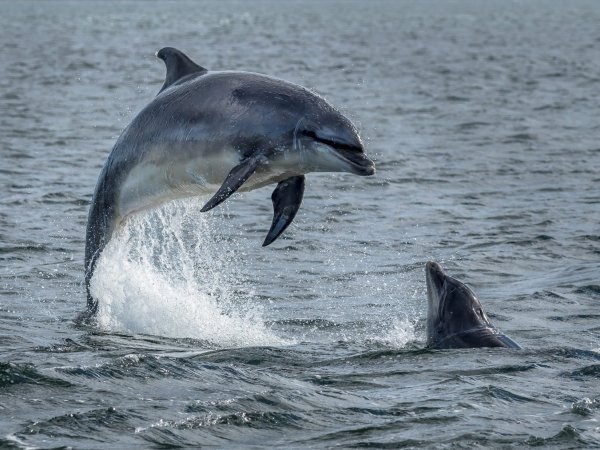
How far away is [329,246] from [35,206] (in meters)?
5.30

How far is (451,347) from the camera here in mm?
13266

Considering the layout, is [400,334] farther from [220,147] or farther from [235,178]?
[235,178]

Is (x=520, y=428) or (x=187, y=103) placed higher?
(x=187, y=103)

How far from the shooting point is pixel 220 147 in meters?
12.3

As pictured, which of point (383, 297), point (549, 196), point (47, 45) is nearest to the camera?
point (383, 297)

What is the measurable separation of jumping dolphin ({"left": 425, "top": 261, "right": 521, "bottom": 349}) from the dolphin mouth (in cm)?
263

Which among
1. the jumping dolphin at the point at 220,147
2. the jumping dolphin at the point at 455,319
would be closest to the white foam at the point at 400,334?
the jumping dolphin at the point at 455,319

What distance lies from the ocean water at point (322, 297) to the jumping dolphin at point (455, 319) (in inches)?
12.3

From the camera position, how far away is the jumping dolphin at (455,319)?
43.6 ft

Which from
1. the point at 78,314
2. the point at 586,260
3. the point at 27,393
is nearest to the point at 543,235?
the point at 586,260

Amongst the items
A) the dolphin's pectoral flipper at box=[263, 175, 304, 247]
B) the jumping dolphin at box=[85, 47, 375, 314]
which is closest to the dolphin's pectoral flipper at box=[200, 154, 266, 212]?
the jumping dolphin at box=[85, 47, 375, 314]

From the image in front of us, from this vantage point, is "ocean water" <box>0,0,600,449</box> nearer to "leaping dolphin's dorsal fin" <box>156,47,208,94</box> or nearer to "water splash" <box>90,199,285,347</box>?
"water splash" <box>90,199,285,347</box>

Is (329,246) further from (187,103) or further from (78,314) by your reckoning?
(187,103)

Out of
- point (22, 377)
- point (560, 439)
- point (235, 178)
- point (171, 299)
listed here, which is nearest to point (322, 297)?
point (171, 299)
